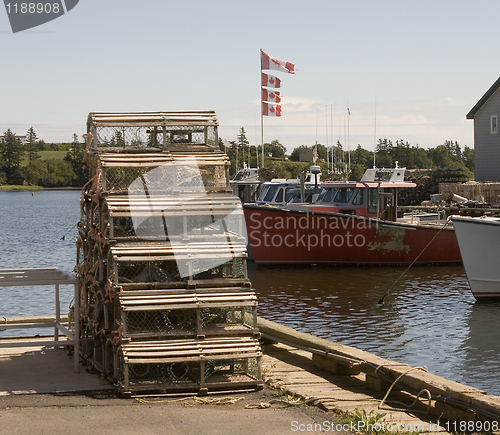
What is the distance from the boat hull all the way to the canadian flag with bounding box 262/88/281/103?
19.6 ft

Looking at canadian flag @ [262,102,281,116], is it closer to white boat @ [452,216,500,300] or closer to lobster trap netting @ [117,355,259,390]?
white boat @ [452,216,500,300]

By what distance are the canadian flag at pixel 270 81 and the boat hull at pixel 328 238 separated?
21.1 feet

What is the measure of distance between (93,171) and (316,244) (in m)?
16.1

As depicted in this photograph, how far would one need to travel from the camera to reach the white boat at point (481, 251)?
17736 mm

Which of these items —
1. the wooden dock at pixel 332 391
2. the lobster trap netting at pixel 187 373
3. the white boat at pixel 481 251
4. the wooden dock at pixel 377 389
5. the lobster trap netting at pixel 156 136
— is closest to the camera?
the wooden dock at pixel 377 389

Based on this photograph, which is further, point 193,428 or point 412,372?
point 412,372

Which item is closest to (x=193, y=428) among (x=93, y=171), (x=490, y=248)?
(x=93, y=171)

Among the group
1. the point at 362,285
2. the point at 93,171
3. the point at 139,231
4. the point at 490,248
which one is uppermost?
the point at 93,171

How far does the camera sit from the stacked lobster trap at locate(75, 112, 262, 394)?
779cm

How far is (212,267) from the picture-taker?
343 inches

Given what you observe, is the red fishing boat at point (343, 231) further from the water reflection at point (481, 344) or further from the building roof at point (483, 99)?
the building roof at point (483, 99)

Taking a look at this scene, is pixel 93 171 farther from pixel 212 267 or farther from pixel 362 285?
pixel 362 285

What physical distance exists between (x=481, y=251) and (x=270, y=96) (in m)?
13.0

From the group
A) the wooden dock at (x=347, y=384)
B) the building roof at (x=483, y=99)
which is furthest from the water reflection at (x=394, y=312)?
the building roof at (x=483, y=99)
